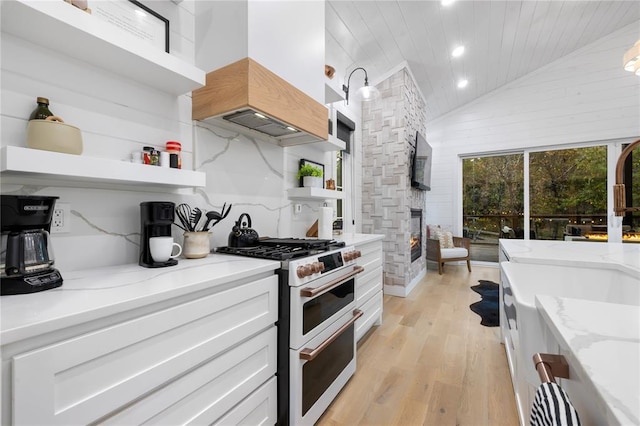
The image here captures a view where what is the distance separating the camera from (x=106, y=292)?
2.87 ft

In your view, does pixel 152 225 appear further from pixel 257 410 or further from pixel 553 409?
pixel 553 409

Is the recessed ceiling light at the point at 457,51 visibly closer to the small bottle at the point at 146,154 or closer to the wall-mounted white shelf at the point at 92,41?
the wall-mounted white shelf at the point at 92,41

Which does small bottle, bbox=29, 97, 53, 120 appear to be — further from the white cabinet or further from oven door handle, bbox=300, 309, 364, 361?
the white cabinet

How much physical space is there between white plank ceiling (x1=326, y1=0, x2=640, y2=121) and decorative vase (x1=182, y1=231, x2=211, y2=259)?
7.47 feet

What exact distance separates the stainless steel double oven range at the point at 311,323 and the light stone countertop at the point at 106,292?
6.1 inches

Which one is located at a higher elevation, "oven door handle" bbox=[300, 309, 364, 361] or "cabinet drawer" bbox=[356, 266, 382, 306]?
"cabinet drawer" bbox=[356, 266, 382, 306]

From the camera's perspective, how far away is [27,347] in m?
0.64

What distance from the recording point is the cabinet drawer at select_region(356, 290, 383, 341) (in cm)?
229

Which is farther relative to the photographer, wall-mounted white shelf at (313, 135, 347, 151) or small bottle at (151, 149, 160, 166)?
wall-mounted white shelf at (313, 135, 347, 151)

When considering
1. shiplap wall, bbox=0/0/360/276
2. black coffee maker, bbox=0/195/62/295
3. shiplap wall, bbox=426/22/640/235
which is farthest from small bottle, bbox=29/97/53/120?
shiplap wall, bbox=426/22/640/235

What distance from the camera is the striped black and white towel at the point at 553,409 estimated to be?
0.42 meters

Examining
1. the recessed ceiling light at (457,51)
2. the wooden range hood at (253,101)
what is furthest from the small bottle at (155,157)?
the recessed ceiling light at (457,51)

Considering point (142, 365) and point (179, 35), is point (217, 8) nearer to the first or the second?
point (179, 35)

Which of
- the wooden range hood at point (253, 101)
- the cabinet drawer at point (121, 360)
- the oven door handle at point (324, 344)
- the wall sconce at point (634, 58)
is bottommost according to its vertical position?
the oven door handle at point (324, 344)
